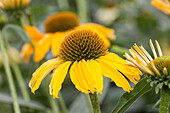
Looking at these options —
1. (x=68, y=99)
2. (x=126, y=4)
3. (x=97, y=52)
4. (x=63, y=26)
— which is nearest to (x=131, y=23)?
(x=126, y=4)

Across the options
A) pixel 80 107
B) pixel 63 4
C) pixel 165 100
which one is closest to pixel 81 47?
pixel 165 100

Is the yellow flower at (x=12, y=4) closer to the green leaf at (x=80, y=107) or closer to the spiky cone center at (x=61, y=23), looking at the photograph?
the spiky cone center at (x=61, y=23)

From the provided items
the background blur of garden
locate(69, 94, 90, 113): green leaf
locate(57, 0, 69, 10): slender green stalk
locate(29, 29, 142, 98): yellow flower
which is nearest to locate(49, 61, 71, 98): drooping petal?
locate(29, 29, 142, 98): yellow flower

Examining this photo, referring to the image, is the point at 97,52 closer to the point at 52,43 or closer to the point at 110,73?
the point at 110,73

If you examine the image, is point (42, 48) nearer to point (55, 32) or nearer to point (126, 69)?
point (55, 32)

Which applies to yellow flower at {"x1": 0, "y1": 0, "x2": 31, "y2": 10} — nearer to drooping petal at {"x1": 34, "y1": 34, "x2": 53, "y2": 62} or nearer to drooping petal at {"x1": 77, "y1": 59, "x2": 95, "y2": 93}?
drooping petal at {"x1": 34, "y1": 34, "x2": 53, "y2": 62}

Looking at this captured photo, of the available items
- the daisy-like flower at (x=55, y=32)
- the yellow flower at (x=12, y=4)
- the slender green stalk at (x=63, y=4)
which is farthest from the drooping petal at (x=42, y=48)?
the slender green stalk at (x=63, y=4)
